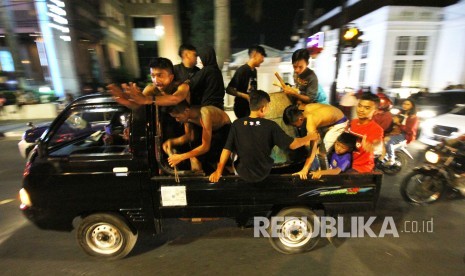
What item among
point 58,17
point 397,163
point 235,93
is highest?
point 58,17

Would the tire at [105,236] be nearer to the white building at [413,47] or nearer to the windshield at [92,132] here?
the windshield at [92,132]

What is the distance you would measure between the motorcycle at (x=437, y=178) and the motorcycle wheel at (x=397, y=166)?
1267 mm

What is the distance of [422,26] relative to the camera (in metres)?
16.7

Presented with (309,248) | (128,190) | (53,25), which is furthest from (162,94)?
(53,25)

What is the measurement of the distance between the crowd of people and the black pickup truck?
0.16 metres

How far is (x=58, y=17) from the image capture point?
14.5m

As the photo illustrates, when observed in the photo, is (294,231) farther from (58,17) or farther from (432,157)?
(58,17)

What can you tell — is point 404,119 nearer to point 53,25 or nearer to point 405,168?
point 405,168

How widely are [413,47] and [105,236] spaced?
20432 millimetres

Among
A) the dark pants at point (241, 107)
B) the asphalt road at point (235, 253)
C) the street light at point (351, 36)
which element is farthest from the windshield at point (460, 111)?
the dark pants at point (241, 107)

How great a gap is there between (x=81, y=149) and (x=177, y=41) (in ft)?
74.3

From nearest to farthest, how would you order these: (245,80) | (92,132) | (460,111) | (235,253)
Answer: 1. (235,253)
2. (92,132)
3. (245,80)
4. (460,111)

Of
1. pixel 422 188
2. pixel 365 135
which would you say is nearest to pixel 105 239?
pixel 365 135

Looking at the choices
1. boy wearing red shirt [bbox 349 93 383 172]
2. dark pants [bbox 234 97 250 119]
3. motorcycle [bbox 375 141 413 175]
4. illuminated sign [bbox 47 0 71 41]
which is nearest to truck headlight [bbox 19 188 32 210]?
dark pants [bbox 234 97 250 119]
